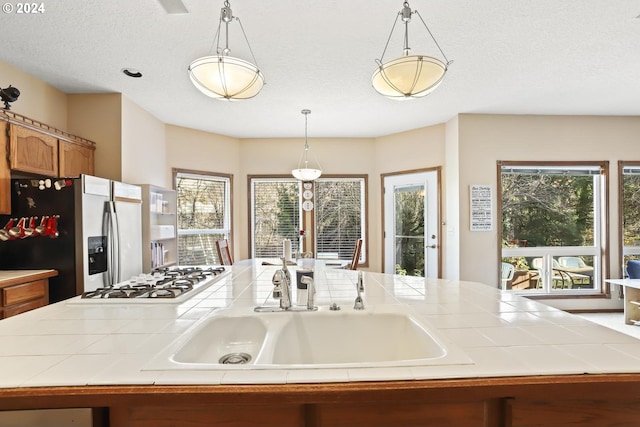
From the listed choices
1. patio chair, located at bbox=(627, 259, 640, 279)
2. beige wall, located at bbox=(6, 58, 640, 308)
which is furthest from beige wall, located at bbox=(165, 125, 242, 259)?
patio chair, located at bbox=(627, 259, 640, 279)

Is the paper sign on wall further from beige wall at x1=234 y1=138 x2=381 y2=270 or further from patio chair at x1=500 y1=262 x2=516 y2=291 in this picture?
beige wall at x1=234 y1=138 x2=381 y2=270

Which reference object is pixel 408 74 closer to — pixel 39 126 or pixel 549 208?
pixel 39 126

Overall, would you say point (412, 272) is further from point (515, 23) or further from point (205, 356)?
point (205, 356)

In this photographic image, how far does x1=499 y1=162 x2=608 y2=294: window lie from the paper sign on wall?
293 mm

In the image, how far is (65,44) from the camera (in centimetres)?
256

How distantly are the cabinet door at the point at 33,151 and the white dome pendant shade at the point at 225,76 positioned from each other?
1888mm

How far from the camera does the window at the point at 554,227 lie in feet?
14.4

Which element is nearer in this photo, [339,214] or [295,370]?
[295,370]

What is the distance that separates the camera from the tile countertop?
80 cm

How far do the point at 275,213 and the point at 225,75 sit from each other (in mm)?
3789

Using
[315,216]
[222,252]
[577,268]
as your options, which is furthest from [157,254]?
[577,268]

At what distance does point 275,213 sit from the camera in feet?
17.9

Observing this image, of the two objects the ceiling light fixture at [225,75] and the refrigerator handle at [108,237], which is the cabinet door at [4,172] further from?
the ceiling light fixture at [225,75]

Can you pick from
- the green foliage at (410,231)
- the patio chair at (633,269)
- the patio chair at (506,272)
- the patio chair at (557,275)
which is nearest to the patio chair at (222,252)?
the green foliage at (410,231)
